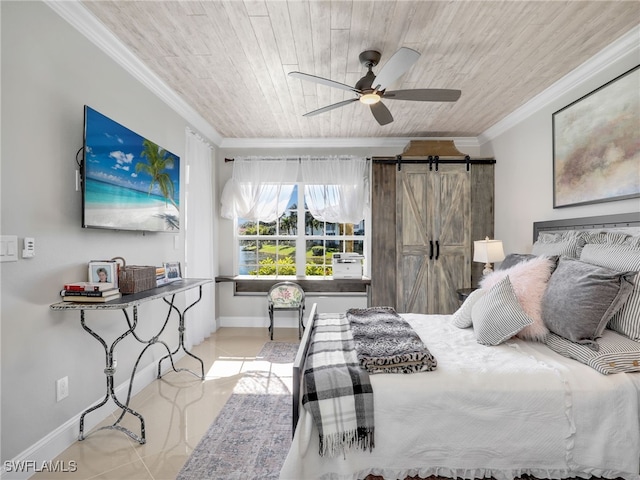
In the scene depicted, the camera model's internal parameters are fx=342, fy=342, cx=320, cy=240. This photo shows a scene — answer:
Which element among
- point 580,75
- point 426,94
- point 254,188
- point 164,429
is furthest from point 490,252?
point 164,429

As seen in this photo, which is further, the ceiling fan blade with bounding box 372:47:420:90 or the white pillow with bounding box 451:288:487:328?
the white pillow with bounding box 451:288:487:328

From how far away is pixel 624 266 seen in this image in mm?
2049

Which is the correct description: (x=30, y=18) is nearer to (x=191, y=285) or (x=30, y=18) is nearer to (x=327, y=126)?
(x=191, y=285)

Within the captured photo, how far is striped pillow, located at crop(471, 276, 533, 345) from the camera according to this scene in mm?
2088

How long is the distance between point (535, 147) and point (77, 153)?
404 cm

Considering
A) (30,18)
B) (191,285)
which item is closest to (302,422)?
(191,285)

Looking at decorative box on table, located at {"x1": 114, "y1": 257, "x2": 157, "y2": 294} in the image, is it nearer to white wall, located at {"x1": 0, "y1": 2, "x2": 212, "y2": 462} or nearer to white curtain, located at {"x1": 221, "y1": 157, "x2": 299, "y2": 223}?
white wall, located at {"x1": 0, "y1": 2, "x2": 212, "y2": 462}

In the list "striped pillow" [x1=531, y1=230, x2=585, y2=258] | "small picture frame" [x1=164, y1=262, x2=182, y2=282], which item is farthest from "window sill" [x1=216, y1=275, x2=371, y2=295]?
"striped pillow" [x1=531, y1=230, x2=585, y2=258]

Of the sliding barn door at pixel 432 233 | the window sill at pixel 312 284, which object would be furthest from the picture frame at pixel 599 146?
the window sill at pixel 312 284

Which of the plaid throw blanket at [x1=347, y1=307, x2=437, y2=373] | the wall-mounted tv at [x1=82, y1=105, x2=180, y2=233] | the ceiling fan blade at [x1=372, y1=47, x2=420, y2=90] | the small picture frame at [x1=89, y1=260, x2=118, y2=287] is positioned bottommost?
the plaid throw blanket at [x1=347, y1=307, x2=437, y2=373]

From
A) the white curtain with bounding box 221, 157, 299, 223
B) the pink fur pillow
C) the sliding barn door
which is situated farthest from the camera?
the white curtain with bounding box 221, 157, 299, 223

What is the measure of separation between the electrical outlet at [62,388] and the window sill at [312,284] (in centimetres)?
265

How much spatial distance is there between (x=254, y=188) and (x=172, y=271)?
1967 millimetres

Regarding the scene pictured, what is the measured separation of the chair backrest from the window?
0.62 metres
